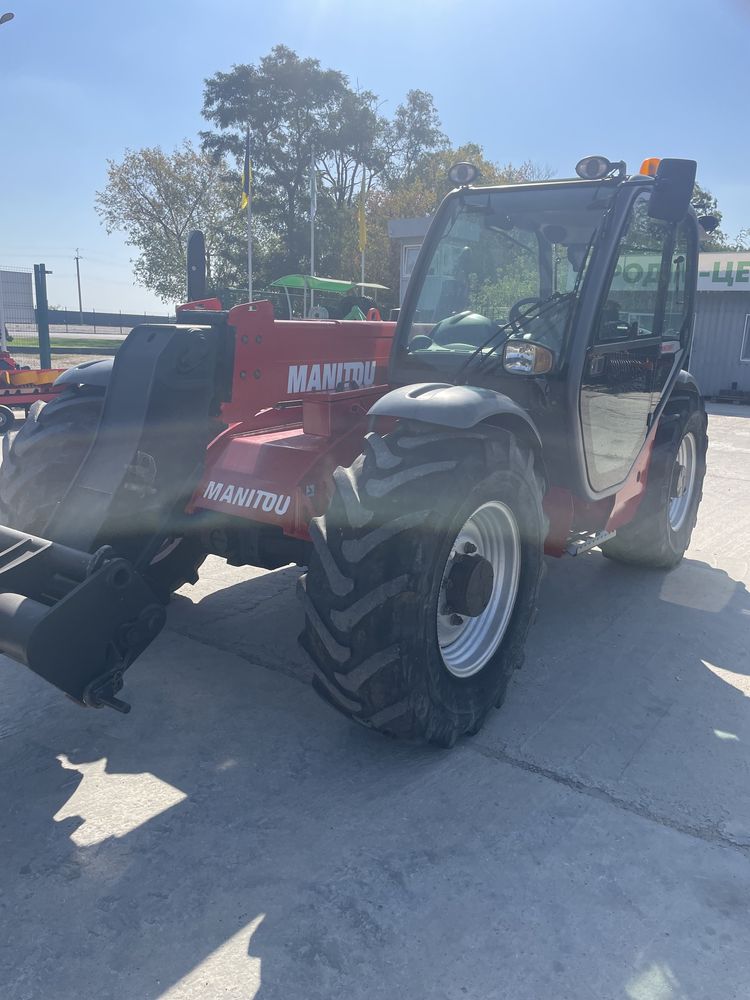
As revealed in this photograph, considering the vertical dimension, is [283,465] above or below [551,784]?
above

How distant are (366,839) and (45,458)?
2.27m

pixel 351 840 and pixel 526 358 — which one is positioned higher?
pixel 526 358

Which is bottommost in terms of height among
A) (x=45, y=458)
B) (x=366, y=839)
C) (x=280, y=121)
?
(x=366, y=839)

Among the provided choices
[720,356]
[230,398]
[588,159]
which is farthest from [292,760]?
[720,356]

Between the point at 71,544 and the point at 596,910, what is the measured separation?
7.23 feet

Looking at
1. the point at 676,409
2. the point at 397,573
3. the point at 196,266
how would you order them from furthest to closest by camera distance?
the point at 676,409 < the point at 196,266 < the point at 397,573

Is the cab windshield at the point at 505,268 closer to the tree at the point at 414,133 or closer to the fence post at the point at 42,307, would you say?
the fence post at the point at 42,307

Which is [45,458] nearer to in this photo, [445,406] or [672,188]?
[445,406]

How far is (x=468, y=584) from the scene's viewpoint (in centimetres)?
304

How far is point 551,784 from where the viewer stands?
9.71 feet

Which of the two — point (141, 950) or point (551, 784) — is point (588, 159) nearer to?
point (551, 784)

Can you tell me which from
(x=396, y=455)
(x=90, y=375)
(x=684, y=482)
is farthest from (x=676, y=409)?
(x=90, y=375)

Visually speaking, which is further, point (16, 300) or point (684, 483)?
point (16, 300)

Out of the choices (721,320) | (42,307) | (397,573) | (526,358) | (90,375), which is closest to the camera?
(397,573)
